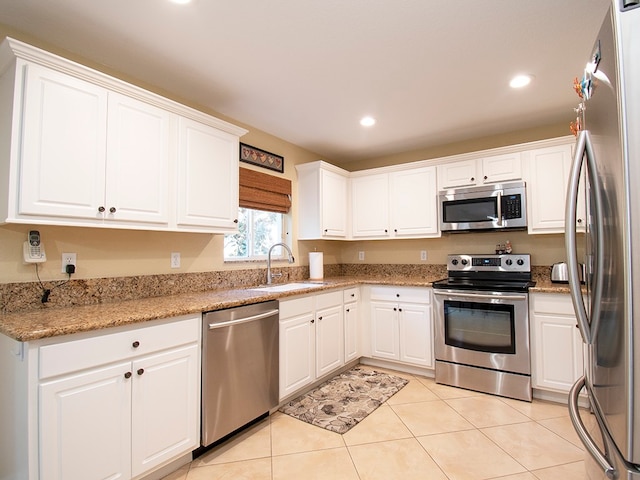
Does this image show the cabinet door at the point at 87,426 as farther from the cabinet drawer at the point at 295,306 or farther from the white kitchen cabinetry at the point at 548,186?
the white kitchen cabinetry at the point at 548,186

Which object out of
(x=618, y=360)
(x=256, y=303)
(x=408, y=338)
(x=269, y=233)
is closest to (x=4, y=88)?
(x=256, y=303)

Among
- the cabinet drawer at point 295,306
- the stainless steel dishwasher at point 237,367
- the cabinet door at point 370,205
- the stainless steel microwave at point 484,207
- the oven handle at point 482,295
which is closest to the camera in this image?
the stainless steel dishwasher at point 237,367

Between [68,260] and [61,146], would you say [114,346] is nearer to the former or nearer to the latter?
[68,260]

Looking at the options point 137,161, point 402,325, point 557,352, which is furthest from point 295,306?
point 557,352

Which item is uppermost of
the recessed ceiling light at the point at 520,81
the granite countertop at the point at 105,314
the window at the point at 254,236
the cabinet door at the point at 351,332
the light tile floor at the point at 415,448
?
the recessed ceiling light at the point at 520,81

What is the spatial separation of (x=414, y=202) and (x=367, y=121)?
1.04 meters

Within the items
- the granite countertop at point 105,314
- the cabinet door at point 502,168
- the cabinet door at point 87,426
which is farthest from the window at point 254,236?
the cabinet door at point 502,168

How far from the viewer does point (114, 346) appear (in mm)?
1599

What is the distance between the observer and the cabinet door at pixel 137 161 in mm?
1941

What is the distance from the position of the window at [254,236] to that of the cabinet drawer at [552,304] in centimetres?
237

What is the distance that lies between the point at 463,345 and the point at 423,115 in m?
2.10

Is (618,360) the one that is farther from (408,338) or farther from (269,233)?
(269,233)

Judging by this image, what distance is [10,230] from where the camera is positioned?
1.80m

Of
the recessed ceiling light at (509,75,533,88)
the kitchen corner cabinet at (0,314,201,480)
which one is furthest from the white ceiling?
the kitchen corner cabinet at (0,314,201,480)
